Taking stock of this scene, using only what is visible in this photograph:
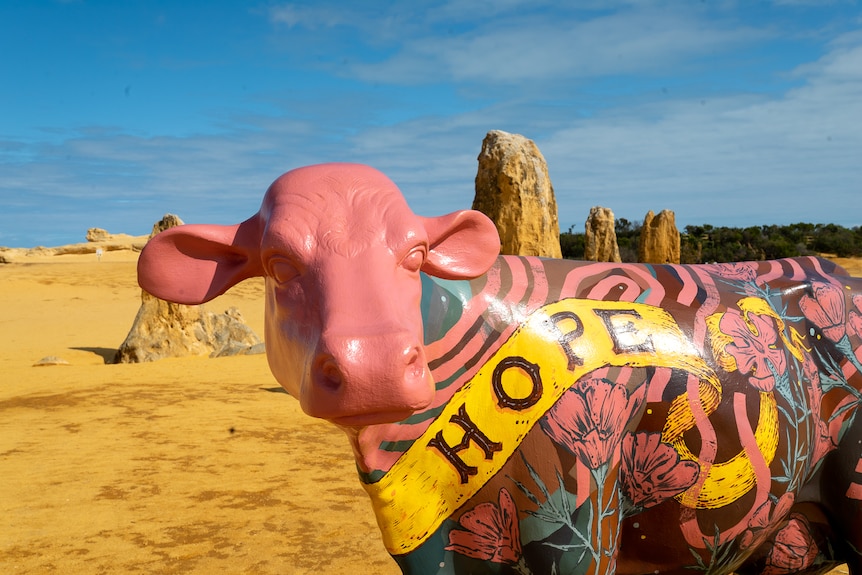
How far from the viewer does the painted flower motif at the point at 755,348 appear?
268 cm

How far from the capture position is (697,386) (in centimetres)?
257

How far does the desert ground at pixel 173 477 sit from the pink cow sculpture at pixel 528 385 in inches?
113

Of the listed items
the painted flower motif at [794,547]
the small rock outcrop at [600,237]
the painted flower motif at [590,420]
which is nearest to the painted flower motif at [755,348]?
the painted flower motif at [590,420]

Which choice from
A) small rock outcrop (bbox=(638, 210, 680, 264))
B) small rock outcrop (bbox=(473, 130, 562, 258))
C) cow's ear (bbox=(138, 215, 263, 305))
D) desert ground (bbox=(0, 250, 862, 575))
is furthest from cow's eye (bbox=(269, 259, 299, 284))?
small rock outcrop (bbox=(638, 210, 680, 264))

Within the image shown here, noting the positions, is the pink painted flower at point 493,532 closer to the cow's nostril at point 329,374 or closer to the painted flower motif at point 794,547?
the cow's nostril at point 329,374

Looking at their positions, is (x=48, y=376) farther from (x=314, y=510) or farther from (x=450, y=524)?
(x=450, y=524)

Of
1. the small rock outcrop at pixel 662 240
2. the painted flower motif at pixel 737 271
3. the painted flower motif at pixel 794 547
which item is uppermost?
the small rock outcrop at pixel 662 240

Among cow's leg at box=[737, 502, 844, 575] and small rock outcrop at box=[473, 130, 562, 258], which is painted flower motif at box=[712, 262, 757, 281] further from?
small rock outcrop at box=[473, 130, 562, 258]

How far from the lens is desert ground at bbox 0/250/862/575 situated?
17.5 ft

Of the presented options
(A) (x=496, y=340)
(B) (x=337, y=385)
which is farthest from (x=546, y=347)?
(B) (x=337, y=385)

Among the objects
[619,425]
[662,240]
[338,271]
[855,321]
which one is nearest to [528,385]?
[619,425]

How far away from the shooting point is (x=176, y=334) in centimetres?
1463

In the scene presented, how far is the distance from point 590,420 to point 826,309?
1.28 metres

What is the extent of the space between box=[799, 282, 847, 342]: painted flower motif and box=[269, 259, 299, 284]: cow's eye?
2.09 m
